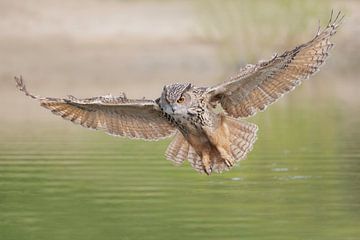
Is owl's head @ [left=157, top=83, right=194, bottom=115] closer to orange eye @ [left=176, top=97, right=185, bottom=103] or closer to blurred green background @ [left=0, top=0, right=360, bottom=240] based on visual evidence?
orange eye @ [left=176, top=97, right=185, bottom=103]

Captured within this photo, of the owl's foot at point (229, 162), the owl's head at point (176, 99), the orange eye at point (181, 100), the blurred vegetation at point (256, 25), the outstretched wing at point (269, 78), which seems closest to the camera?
the owl's head at point (176, 99)

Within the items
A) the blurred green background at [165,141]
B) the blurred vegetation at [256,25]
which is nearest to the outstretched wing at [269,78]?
the blurred green background at [165,141]

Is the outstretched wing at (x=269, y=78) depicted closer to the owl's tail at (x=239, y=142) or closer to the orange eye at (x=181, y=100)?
the owl's tail at (x=239, y=142)

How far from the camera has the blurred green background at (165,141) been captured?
1286 centimetres

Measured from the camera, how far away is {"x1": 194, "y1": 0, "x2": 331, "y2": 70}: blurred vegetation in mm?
40312

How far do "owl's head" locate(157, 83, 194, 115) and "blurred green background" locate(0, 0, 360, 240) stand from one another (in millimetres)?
1104

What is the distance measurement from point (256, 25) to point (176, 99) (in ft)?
96.5

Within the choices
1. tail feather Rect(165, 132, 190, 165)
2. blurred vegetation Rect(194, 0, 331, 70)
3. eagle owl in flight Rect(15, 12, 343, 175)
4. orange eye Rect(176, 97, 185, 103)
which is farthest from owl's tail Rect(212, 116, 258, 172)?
blurred vegetation Rect(194, 0, 331, 70)

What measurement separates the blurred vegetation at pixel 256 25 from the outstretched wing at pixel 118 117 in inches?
1056

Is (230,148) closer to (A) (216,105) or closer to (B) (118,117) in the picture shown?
(A) (216,105)

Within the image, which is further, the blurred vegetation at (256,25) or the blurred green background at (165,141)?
the blurred vegetation at (256,25)

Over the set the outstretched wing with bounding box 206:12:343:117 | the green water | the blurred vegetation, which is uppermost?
the blurred vegetation

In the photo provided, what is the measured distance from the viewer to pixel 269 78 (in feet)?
40.6

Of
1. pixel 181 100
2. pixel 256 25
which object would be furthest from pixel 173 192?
pixel 256 25
